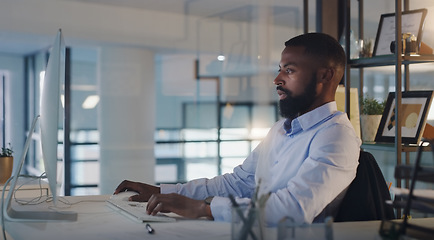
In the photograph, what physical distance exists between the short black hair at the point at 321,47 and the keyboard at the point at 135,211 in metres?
0.77

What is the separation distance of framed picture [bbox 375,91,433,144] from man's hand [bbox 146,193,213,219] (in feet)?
4.78

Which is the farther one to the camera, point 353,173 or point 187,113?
point 187,113

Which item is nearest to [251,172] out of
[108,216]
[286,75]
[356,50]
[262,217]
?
[286,75]

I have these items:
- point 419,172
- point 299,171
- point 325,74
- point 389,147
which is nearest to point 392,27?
point 389,147

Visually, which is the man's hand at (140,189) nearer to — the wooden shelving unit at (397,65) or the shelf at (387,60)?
the wooden shelving unit at (397,65)

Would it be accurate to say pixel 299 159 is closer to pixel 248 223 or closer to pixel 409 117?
pixel 248 223

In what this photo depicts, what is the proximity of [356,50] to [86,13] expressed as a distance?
184cm

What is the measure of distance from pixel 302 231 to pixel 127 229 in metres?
0.54

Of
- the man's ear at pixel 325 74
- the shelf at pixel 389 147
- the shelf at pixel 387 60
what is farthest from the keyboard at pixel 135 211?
the shelf at pixel 387 60

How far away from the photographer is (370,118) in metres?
3.06

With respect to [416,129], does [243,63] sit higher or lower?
higher

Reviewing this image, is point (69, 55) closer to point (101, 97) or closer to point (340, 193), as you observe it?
point (101, 97)

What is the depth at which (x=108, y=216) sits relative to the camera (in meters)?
1.64

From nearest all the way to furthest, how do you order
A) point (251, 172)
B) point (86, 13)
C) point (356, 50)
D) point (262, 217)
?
point (262, 217), point (251, 172), point (356, 50), point (86, 13)
